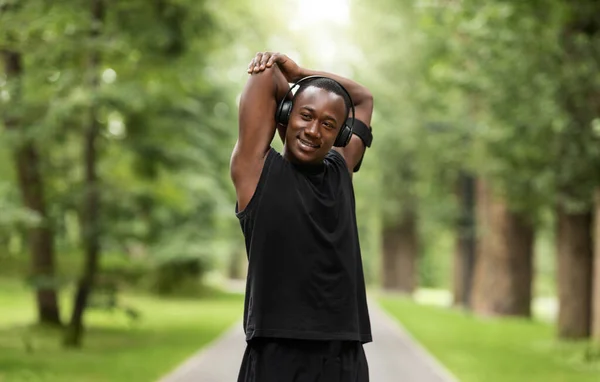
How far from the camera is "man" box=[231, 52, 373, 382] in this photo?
10.7 ft

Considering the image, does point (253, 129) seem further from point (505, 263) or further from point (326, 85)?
point (505, 263)

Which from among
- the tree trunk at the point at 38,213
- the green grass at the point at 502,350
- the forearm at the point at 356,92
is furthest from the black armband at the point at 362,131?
the tree trunk at the point at 38,213

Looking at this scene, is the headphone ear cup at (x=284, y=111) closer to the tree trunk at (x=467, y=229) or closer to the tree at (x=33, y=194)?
the tree at (x=33, y=194)

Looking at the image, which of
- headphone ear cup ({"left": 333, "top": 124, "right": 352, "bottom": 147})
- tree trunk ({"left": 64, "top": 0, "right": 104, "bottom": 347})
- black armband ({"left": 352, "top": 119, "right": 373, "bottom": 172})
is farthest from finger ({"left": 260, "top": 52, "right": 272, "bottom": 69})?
tree trunk ({"left": 64, "top": 0, "right": 104, "bottom": 347})

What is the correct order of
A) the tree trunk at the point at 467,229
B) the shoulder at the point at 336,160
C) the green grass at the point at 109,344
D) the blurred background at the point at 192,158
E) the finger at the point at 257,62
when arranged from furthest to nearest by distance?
the tree trunk at the point at 467,229, the blurred background at the point at 192,158, the green grass at the point at 109,344, the shoulder at the point at 336,160, the finger at the point at 257,62

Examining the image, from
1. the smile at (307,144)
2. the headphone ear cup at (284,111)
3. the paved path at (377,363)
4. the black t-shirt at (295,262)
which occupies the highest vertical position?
the headphone ear cup at (284,111)

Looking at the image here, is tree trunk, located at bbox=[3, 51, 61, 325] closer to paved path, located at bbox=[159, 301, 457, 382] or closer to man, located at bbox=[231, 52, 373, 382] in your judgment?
paved path, located at bbox=[159, 301, 457, 382]

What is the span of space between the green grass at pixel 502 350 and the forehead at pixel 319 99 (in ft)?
31.2

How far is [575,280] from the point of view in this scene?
1833 cm

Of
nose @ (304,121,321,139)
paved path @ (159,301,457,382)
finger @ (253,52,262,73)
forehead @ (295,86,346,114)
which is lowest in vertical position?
paved path @ (159,301,457,382)

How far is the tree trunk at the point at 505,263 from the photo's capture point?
1037 inches

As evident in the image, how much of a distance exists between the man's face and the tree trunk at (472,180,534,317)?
23146 millimetres

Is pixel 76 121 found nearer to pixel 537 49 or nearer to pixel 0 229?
pixel 0 229

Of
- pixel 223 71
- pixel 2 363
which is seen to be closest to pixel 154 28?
pixel 2 363
